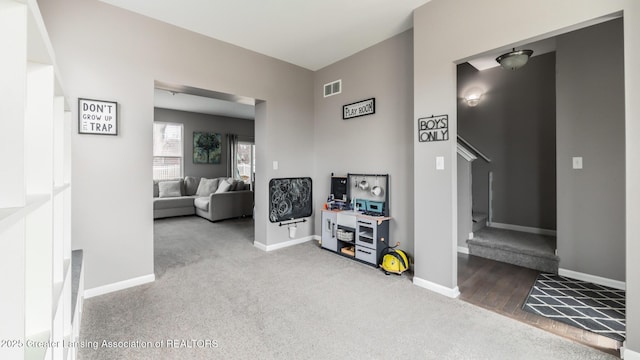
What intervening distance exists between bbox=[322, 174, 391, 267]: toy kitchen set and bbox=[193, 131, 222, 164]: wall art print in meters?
4.84

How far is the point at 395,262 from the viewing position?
9.46 feet

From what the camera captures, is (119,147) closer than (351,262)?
Yes

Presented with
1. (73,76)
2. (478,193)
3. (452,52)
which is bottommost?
(478,193)

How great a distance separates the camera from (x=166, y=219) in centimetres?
590

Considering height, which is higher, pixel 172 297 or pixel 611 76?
pixel 611 76

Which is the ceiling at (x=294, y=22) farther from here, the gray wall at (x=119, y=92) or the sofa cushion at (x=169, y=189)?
the sofa cushion at (x=169, y=189)

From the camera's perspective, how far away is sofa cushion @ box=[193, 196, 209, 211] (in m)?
5.83

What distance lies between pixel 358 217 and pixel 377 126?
1189 millimetres

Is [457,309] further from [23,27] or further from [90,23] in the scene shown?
[90,23]

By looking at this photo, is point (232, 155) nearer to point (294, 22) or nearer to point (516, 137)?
point (294, 22)

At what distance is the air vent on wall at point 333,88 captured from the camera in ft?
12.8

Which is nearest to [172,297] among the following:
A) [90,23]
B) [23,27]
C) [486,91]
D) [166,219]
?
[23,27]

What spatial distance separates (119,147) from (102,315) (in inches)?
59.0

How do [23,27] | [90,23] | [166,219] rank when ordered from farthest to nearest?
[166,219]
[90,23]
[23,27]
